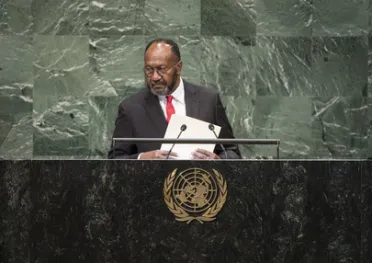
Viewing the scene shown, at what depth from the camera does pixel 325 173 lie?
5004 mm

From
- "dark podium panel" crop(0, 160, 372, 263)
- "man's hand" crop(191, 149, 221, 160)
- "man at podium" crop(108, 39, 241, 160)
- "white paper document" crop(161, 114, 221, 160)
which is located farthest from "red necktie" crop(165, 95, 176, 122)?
"dark podium panel" crop(0, 160, 372, 263)

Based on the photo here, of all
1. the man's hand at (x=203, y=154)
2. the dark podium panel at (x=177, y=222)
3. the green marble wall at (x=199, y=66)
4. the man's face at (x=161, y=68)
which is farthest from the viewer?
the green marble wall at (x=199, y=66)

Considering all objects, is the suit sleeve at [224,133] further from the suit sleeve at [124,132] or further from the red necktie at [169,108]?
the suit sleeve at [124,132]

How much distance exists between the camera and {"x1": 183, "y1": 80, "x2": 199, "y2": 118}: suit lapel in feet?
21.8

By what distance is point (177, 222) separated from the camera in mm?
4969

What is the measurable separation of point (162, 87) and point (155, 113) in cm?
20

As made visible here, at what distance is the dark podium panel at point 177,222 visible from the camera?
A: 496 cm

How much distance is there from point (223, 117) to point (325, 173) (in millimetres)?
1813

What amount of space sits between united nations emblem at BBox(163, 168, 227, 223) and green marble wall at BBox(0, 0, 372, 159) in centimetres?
305

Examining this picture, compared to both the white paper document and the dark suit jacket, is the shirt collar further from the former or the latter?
the white paper document

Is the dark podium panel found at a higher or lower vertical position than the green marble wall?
lower

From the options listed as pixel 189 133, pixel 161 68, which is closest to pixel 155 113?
pixel 161 68

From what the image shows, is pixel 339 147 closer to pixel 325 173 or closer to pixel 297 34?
pixel 297 34

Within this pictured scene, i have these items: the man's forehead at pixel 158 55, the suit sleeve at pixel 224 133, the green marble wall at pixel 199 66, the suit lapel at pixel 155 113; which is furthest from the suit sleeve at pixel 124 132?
the green marble wall at pixel 199 66
